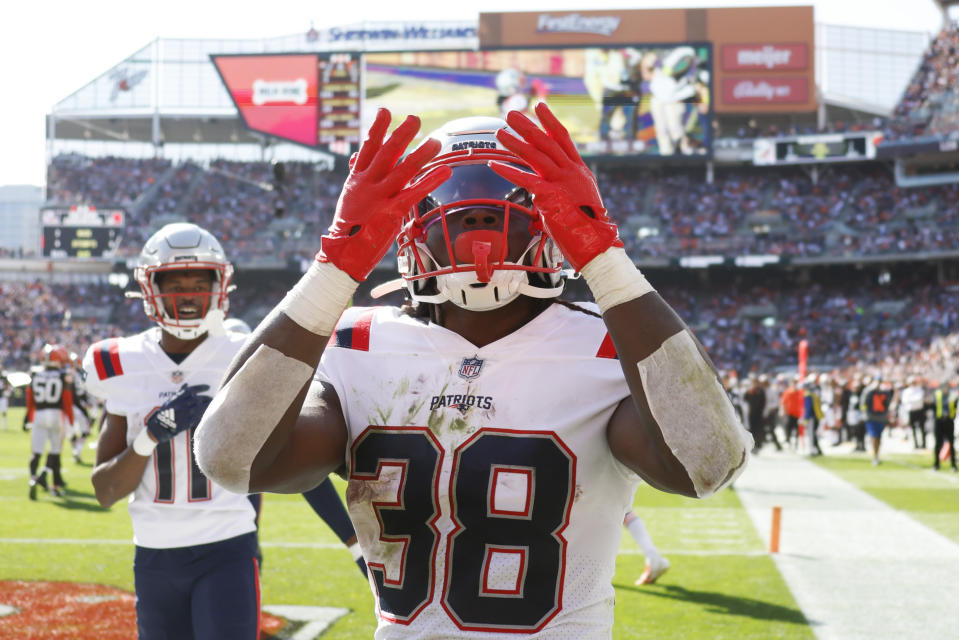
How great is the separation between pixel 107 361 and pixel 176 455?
1.64 ft

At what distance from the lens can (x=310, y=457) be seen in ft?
6.40

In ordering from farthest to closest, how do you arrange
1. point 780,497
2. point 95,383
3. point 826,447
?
point 826,447 < point 780,497 < point 95,383

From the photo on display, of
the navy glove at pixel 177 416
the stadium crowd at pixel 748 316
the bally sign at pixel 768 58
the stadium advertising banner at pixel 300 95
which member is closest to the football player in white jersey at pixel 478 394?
the navy glove at pixel 177 416

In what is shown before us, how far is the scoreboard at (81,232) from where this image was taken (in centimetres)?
3822

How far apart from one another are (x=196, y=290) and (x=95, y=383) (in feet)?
1.73

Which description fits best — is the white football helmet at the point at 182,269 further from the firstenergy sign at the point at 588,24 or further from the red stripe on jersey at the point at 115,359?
the firstenergy sign at the point at 588,24

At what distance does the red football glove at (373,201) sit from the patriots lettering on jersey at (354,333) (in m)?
0.37

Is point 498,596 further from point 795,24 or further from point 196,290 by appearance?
point 795,24

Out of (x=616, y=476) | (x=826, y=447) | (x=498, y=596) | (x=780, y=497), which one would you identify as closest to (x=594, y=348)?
(x=616, y=476)

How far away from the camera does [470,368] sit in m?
2.06

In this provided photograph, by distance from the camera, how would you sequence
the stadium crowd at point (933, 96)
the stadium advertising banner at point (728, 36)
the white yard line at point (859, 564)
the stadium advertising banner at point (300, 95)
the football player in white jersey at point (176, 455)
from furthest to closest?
the stadium advertising banner at point (728, 36)
the stadium crowd at point (933, 96)
the stadium advertising banner at point (300, 95)
the white yard line at point (859, 564)
the football player in white jersey at point (176, 455)

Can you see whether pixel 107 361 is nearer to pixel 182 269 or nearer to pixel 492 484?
pixel 182 269

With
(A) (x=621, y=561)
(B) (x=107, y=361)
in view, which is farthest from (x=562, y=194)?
(A) (x=621, y=561)

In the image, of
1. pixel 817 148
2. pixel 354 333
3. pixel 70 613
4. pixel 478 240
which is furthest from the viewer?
pixel 817 148
